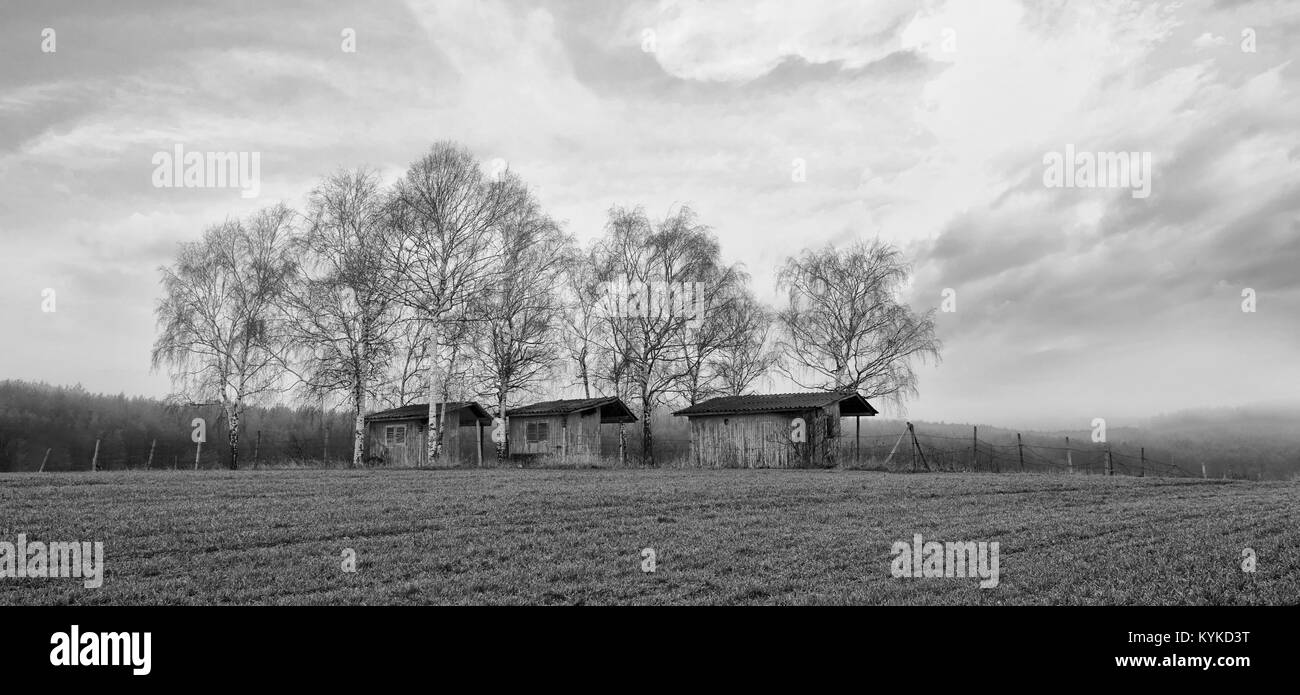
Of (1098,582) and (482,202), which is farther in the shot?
(482,202)

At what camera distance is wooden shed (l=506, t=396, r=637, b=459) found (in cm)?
3953

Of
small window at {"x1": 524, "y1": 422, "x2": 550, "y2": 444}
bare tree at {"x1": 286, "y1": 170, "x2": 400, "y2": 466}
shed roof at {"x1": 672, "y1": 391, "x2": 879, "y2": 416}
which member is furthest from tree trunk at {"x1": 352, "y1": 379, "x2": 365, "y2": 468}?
shed roof at {"x1": 672, "y1": 391, "x2": 879, "y2": 416}

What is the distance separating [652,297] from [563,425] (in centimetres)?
804

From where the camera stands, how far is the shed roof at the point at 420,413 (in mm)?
41781

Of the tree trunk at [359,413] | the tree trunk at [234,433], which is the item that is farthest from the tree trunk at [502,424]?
the tree trunk at [234,433]

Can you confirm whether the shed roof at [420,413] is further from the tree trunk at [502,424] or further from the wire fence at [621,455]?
the tree trunk at [502,424]

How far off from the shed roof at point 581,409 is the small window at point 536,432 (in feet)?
1.76

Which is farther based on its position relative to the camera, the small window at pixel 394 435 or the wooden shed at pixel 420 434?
the small window at pixel 394 435

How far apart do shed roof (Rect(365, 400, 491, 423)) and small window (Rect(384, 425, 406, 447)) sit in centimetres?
63
